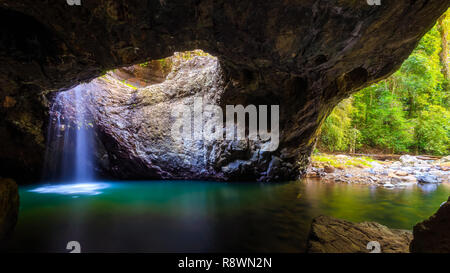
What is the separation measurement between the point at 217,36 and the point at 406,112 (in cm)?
1857

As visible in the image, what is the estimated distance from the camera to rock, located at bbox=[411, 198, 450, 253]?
138 cm

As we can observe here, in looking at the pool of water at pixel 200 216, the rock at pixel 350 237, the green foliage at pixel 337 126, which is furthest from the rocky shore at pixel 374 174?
the rock at pixel 350 237

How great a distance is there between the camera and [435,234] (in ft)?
4.69

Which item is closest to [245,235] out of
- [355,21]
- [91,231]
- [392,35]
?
[91,231]

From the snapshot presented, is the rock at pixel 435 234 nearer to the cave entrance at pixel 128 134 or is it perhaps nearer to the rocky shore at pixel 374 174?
the rocky shore at pixel 374 174

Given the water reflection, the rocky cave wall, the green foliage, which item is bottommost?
the water reflection

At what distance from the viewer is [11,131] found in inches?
244

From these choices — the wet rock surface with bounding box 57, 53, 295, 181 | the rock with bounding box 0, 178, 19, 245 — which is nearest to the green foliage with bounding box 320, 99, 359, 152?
the wet rock surface with bounding box 57, 53, 295, 181

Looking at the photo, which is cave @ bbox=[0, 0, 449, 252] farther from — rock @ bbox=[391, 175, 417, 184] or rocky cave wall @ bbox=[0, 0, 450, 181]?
rock @ bbox=[391, 175, 417, 184]

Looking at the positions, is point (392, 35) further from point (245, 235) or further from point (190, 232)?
point (190, 232)

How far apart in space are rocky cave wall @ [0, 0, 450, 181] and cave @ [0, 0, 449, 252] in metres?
0.02

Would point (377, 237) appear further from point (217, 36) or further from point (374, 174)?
point (374, 174)

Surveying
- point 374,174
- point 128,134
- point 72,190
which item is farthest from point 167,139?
point 374,174

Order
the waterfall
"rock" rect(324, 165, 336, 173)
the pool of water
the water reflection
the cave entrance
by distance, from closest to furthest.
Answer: the pool of water, the water reflection, the waterfall, the cave entrance, "rock" rect(324, 165, 336, 173)
